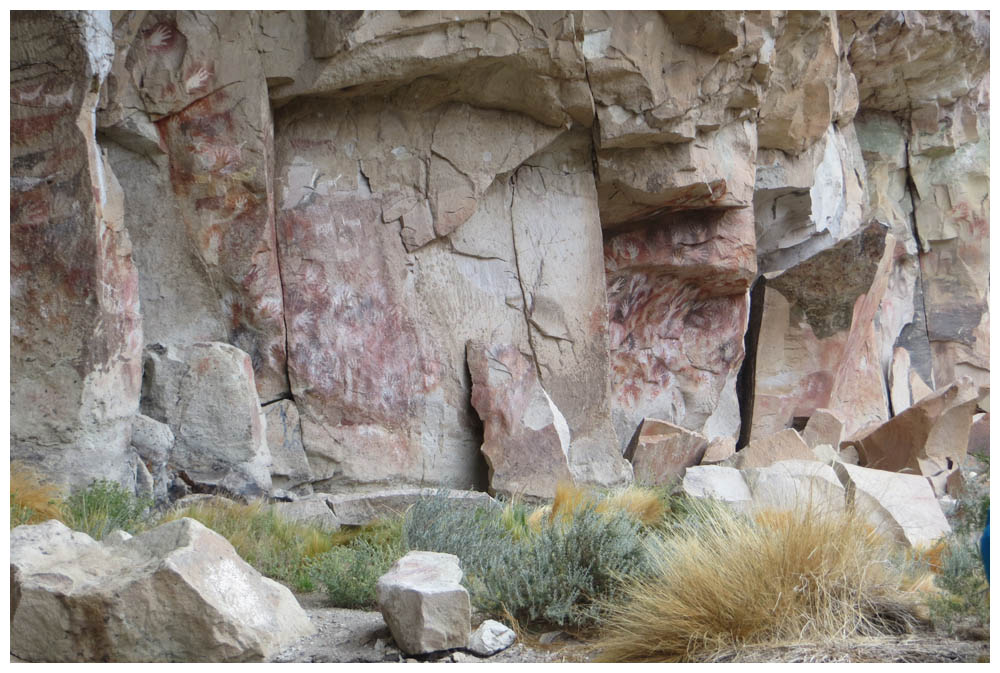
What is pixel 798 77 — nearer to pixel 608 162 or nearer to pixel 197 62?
pixel 608 162

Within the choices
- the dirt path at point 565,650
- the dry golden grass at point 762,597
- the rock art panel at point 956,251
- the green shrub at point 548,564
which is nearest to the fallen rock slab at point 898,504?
the green shrub at point 548,564

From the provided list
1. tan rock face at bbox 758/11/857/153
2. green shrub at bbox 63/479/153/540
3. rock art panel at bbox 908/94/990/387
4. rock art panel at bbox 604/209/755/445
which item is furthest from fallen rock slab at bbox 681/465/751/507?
rock art panel at bbox 908/94/990/387

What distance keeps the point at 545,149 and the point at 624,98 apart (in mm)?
913

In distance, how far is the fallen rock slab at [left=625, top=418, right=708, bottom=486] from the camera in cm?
976

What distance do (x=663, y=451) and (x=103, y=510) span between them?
5688 mm

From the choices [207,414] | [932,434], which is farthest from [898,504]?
[207,414]

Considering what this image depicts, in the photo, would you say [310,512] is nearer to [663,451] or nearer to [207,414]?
[207,414]

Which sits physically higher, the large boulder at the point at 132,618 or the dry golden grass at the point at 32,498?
the dry golden grass at the point at 32,498

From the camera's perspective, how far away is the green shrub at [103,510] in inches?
216

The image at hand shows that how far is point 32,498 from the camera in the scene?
5.41 m

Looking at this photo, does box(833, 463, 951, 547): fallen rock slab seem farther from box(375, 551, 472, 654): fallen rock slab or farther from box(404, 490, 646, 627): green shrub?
box(375, 551, 472, 654): fallen rock slab

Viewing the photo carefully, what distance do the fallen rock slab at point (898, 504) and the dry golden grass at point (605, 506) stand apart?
124 cm

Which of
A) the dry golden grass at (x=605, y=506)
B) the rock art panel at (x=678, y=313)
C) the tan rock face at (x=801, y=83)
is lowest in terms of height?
the dry golden grass at (x=605, y=506)

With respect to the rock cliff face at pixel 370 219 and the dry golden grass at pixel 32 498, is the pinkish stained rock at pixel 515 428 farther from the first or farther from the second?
the dry golden grass at pixel 32 498
